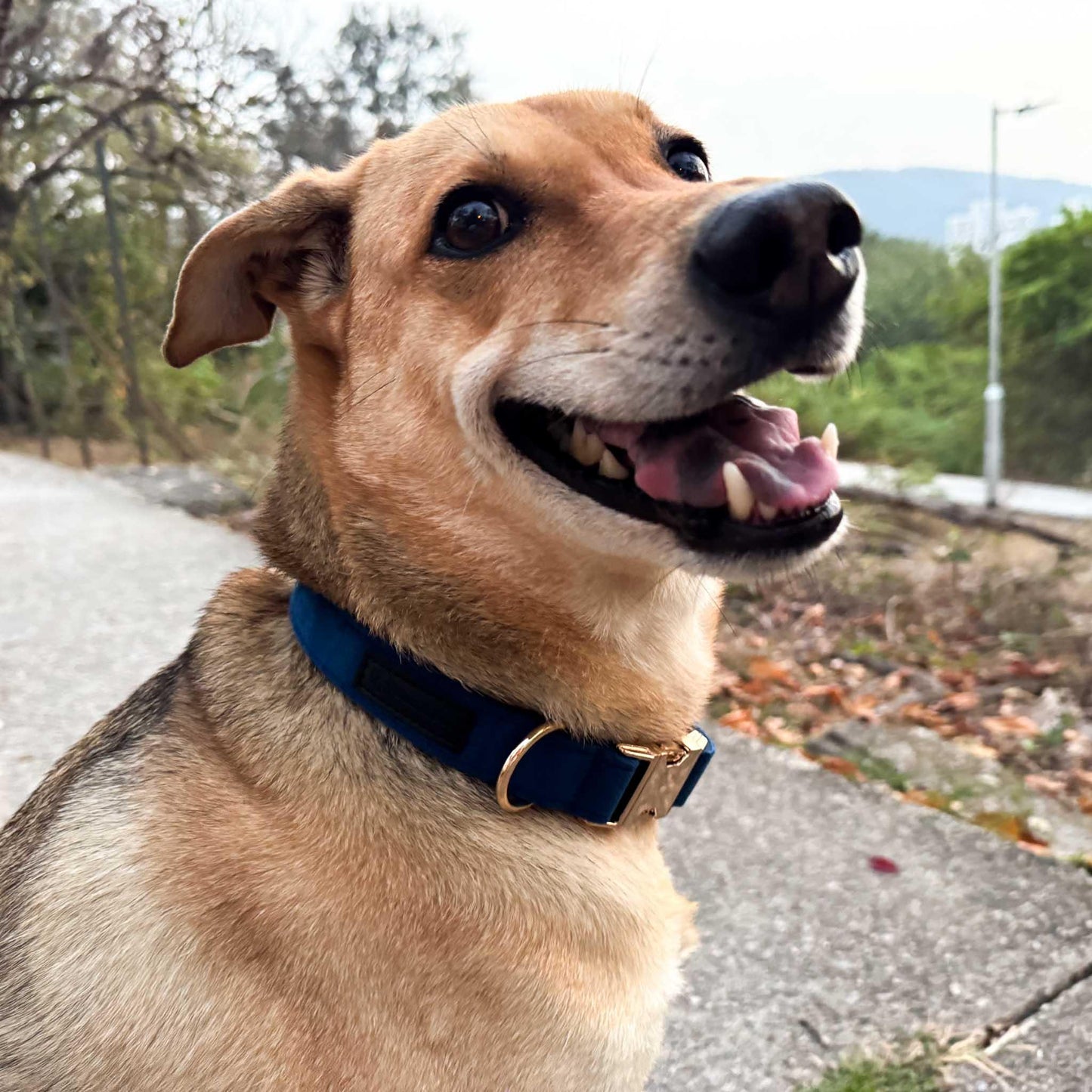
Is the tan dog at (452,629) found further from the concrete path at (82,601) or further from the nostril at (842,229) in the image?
the concrete path at (82,601)

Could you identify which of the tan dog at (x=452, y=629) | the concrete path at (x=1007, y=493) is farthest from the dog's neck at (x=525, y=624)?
the concrete path at (x=1007, y=493)

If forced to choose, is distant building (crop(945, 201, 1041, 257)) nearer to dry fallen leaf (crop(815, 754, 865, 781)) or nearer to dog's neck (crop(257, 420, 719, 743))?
dry fallen leaf (crop(815, 754, 865, 781))

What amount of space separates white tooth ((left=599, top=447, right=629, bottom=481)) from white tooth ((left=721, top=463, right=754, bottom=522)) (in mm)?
204

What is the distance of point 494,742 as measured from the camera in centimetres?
157

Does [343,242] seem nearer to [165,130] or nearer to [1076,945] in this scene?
[1076,945]

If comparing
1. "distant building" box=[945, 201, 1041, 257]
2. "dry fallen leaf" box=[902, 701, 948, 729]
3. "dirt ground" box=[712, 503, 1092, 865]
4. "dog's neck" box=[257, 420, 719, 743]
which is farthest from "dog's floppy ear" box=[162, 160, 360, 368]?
"distant building" box=[945, 201, 1041, 257]

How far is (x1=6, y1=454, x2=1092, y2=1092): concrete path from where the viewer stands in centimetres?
213

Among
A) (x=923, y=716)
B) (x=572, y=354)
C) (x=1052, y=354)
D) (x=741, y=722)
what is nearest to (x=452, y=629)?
(x=572, y=354)

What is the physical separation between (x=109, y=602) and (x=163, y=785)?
13.1ft

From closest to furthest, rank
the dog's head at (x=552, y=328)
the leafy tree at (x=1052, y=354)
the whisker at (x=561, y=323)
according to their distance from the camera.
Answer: the dog's head at (x=552, y=328)
the whisker at (x=561, y=323)
the leafy tree at (x=1052, y=354)

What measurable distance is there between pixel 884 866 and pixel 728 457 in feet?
5.52

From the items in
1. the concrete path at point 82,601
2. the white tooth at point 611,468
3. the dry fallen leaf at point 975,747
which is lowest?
the concrete path at point 82,601

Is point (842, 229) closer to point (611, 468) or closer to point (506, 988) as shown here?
point (611, 468)

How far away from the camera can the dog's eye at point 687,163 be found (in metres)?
2.15
